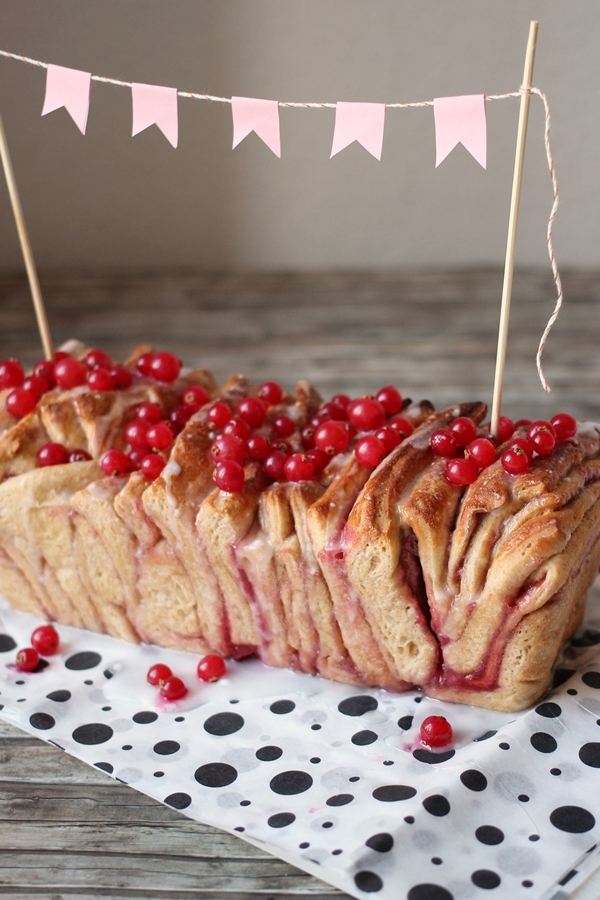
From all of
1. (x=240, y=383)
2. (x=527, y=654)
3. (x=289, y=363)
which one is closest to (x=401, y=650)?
(x=527, y=654)

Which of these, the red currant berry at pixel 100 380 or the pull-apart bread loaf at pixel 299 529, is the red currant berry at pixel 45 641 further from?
the red currant berry at pixel 100 380

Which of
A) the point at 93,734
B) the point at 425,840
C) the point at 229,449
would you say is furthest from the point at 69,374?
the point at 425,840

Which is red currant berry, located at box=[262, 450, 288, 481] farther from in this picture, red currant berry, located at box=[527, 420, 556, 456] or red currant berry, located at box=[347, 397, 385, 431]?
red currant berry, located at box=[527, 420, 556, 456]

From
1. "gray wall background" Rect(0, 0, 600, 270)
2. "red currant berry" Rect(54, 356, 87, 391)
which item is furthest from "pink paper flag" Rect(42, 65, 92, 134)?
"gray wall background" Rect(0, 0, 600, 270)

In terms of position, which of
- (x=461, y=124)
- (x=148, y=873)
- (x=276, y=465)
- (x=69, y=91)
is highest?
(x=69, y=91)

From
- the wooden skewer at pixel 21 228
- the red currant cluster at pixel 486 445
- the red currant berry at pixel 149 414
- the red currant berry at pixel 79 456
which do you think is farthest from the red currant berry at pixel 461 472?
the wooden skewer at pixel 21 228

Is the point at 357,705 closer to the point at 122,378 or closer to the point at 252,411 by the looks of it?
the point at 252,411

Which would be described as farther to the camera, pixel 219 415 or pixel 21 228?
pixel 21 228
